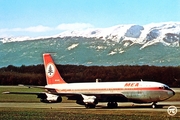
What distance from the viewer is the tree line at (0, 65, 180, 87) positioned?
56.7 m

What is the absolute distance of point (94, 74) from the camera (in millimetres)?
59125

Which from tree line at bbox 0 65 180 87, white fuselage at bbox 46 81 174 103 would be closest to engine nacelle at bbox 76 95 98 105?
white fuselage at bbox 46 81 174 103

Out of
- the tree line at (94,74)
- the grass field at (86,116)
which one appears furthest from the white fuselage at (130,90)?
the tree line at (94,74)

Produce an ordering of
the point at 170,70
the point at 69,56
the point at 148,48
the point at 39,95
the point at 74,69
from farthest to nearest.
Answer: the point at 148,48
the point at 69,56
the point at 74,69
the point at 170,70
the point at 39,95

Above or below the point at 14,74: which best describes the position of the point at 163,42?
above

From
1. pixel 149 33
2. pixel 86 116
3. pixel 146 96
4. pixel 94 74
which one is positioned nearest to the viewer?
pixel 86 116

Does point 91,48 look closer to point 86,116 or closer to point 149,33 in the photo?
point 149,33

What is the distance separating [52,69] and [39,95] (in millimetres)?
6526

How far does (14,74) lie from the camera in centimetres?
6153

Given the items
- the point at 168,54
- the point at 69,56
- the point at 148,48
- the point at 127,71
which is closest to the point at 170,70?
the point at 127,71

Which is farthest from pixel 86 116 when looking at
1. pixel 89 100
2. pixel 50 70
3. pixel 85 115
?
pixel 50 70

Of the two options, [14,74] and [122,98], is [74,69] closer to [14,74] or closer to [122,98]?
[14,74]

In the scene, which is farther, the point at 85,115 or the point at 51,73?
the point at 51,73

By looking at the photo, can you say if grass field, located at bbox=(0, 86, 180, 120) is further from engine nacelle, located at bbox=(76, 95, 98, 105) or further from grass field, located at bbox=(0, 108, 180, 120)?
engine nacelle, located at bbox=(76, 95, 98, 105)
